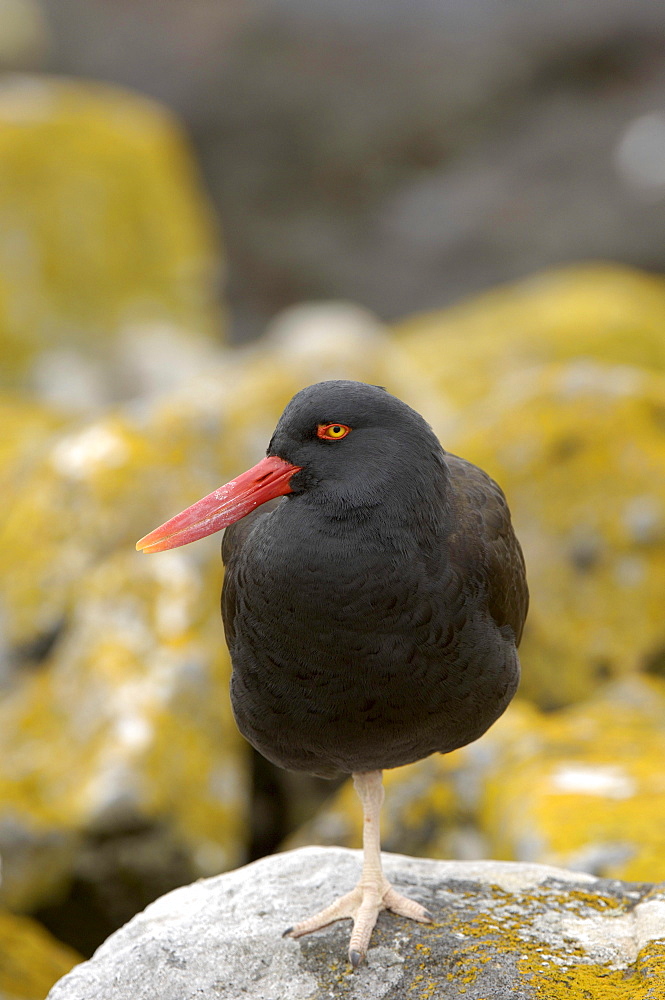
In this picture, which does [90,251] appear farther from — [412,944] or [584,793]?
[412,944]

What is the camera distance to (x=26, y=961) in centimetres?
532

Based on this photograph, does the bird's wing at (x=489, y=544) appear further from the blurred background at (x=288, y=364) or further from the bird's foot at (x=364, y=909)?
the blurred background at (x=288, y=364)

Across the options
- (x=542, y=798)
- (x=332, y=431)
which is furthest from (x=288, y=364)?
(x=332, y=431)

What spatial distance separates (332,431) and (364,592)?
0.58 metres

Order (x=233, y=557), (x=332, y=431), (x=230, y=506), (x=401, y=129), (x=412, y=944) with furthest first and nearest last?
(x=401, y=129) → (x=233, y=557) → (x=412, y=944) → (x=230, y=506) → (x=332, y=431)

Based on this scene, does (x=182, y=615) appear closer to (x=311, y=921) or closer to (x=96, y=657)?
(x=96, y=657)

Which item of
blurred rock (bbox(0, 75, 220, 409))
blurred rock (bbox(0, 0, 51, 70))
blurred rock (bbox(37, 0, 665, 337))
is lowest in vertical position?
blurred rock (bbox(0, 75, 220, 409))

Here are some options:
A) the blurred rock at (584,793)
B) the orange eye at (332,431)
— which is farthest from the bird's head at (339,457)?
the blurred rock at (584,793)

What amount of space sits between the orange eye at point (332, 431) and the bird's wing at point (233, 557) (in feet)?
1.41

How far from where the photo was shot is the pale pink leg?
420 centimetres

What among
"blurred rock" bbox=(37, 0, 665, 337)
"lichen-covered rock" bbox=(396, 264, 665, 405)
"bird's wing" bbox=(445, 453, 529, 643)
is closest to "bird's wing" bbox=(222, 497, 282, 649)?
"bird's wing" bbox=(445, 453, 529, 643)

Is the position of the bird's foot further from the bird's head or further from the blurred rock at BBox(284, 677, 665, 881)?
the bird's head

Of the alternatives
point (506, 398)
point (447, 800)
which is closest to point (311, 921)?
point (447, 800)

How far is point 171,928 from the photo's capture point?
431cm
